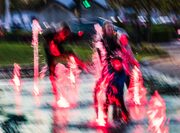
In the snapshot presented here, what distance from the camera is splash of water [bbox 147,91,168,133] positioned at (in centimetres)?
923

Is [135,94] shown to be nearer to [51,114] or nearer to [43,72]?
[51,114]

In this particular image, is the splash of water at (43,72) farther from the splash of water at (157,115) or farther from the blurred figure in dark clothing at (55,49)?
the splash of water at (157,115)

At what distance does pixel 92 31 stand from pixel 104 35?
5.26m

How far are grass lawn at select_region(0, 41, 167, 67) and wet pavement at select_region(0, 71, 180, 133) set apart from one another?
1.78 meters

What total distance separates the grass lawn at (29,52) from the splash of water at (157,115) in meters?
2.65

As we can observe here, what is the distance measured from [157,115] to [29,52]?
35.8ft

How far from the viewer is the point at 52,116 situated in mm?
10469

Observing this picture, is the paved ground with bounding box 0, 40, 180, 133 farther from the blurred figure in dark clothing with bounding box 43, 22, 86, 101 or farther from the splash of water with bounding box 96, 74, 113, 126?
the blurred figure in dark clothing with bounding box 43, 22, 86, 101

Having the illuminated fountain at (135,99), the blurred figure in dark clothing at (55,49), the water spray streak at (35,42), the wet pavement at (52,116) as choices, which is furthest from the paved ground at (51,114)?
the water spray streak at (35,42)

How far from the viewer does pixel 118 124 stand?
962 centimetres

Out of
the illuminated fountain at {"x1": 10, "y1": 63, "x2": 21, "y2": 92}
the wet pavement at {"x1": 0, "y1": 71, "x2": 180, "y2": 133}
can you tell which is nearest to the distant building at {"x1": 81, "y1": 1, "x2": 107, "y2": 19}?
the wet pavement at {"x1": 0, "y1": 71, "x2": 180, "y2": 133}

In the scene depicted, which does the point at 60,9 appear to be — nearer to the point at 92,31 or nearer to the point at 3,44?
the point at 92,31

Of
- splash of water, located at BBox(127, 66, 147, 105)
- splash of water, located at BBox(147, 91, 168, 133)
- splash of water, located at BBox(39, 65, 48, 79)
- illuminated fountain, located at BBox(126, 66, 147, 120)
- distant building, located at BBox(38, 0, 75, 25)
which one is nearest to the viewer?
splash of water, located at BBox(147, 91, 168, 133)

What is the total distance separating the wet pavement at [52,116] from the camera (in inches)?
365
